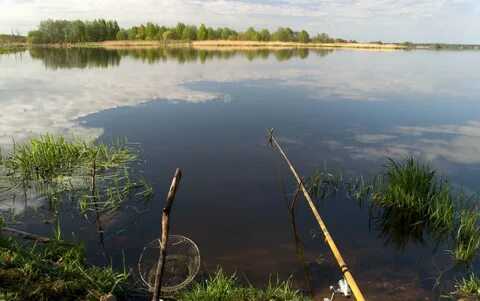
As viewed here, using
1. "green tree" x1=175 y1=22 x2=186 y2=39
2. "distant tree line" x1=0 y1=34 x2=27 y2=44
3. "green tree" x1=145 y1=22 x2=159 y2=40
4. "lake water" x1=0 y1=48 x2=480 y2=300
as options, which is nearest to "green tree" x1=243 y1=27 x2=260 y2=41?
"green tree" x1=175 y1=22 x2=186 y2=39

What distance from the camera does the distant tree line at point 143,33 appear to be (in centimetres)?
8600

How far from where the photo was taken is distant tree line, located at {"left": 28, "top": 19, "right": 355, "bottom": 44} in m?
86.0

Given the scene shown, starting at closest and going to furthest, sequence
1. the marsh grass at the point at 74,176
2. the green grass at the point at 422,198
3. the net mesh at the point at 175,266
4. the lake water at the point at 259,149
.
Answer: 1. the net mesh at the point at 175,266
2. the lake water at the point at 259,149
3. the green grass at the point at 422,198
4. the marsh grass at the point at 74,176

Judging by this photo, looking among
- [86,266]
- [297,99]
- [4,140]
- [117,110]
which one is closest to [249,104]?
[297,99]

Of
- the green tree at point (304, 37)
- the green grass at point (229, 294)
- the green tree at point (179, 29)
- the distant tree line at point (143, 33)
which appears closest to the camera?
the green grass at point (229, 294)

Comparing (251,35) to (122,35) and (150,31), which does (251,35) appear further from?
(122,35)

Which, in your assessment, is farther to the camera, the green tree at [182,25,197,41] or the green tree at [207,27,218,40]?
the green tree at [207,27,218,40]

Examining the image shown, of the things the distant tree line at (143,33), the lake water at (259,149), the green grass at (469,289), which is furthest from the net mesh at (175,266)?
the distant tree line at (143,33)

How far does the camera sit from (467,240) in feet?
22.4

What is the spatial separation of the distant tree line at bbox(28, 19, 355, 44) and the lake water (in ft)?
220

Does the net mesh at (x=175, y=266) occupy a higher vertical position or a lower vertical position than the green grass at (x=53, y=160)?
lower

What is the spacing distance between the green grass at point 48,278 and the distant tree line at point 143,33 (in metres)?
92.1

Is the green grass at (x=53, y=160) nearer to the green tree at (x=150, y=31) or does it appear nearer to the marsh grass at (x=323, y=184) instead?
the marsh grass at (x=323, y=184)

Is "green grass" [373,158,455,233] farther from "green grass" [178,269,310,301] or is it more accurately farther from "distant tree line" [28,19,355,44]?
"distant tree line" [28,19,355,44]
